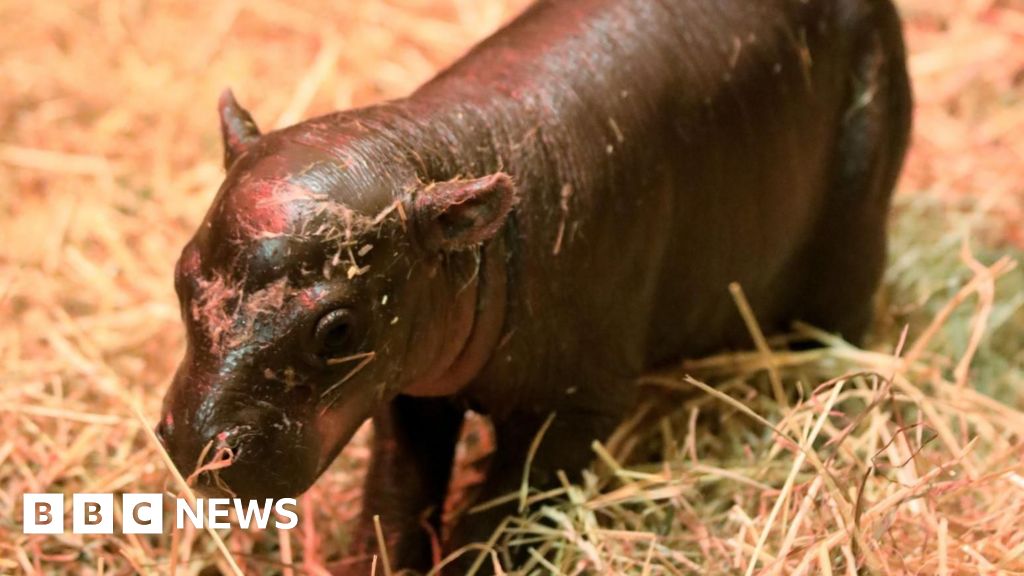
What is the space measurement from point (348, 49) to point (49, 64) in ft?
3.22

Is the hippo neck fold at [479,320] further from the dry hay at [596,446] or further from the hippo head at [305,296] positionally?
the dry hay at [596,446]

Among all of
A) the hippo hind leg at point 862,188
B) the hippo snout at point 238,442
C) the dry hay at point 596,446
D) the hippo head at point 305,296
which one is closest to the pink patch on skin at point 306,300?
the hippo head at point 305,296

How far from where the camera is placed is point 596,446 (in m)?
2.21

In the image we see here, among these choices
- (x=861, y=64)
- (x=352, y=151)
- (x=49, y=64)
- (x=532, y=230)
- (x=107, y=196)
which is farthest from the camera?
(x=49, y=64)

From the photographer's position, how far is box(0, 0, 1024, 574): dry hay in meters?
2.08

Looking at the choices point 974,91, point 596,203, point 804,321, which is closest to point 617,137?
point 596,203

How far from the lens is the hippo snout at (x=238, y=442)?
67.9 inches

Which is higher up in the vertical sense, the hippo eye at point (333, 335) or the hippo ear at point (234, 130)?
the hippo ear at point (234, 130)

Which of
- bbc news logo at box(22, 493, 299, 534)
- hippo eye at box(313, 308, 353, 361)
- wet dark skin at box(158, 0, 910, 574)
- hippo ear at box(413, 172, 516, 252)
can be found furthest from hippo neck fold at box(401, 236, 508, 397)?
bbc news logo at box(22, 493, 299, 534)

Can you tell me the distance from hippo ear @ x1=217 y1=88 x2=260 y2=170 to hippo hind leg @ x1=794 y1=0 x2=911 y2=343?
4.16 ft

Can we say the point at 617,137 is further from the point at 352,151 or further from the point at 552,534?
the point at 552,534

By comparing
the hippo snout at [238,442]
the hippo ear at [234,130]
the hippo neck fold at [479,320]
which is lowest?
the hippo snout at [238,442]

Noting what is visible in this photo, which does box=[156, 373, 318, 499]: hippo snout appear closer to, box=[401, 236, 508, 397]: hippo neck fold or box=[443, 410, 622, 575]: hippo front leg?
box=[401, 236, 508, 397]: hippo neck fold

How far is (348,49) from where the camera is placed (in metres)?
4.04
